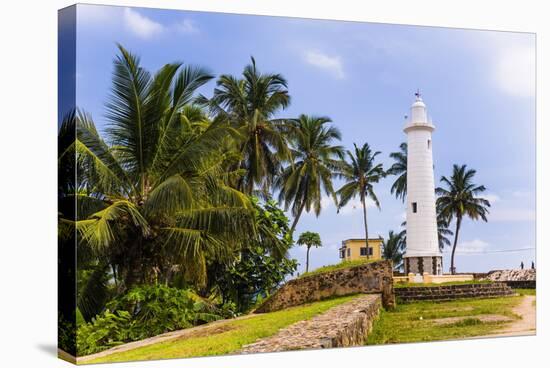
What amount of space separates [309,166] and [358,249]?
62.7 inches

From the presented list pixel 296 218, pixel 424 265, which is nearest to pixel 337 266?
pixel 296 218

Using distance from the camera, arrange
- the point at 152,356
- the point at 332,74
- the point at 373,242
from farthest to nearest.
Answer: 1. the point at 373,242
2. the point at 332,74
3. the point at 152,356

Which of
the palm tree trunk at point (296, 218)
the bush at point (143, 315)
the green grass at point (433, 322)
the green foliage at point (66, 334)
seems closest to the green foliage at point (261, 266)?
the palm tree trunk at point (296, 218)

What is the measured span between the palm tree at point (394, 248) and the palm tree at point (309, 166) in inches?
56.2

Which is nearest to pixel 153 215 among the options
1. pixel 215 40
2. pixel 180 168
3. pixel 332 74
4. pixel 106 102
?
pixel 180 168

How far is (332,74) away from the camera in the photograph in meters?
12.3

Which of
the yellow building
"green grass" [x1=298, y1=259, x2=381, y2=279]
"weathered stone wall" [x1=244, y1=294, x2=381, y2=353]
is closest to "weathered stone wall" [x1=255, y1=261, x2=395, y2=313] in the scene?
"green grass" [x1=298, y1=259, x2=381, y2=279]

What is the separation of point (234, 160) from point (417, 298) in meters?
3.94

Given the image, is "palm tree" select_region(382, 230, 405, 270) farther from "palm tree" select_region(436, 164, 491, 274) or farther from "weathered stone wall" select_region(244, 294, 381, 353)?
"weathered stone wall" select_region(244, 294, 381, 353)

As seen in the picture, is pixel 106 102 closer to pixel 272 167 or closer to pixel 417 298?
pixel 272 167

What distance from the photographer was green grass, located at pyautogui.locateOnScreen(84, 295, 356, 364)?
1016 cm

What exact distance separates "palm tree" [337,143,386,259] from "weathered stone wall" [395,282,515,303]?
1797mm

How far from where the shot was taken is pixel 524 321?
13188 millimetres

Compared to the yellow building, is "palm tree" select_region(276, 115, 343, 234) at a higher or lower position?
higher
